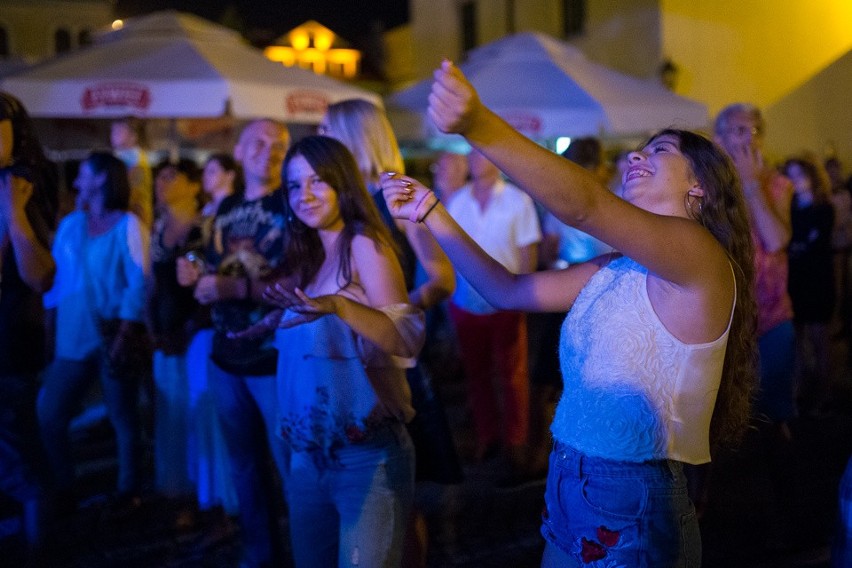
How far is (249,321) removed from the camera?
369 centimetres

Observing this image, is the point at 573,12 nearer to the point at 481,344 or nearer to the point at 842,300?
the point at 842,300

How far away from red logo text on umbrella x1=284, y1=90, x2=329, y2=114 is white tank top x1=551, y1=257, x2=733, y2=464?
6186mm

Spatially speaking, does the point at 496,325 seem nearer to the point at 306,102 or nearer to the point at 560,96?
the point at 306,102

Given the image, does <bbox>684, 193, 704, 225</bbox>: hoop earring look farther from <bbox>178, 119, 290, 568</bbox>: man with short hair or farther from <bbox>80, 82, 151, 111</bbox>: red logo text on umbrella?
<bbox>80, 82, 151, 111</bbox>: red logo text on umbrella

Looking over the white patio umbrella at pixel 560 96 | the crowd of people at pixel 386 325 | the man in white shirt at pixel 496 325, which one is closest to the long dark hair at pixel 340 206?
the crowd of people at pixel 386 325

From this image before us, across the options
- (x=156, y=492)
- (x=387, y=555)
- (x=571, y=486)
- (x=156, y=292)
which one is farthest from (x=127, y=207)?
(x=571, y=486)

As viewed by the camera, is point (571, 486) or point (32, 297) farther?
point (32, 297)

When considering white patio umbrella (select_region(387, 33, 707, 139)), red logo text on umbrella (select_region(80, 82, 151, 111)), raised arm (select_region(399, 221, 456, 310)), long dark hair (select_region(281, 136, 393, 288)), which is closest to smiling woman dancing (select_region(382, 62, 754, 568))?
long dark hair (select_region(281, 136, 393, 288))

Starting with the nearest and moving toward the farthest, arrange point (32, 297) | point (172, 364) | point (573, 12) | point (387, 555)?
1. point (387, 555)
2. point (32, 297)
3. point (172, 364)
4. point (573, 12)

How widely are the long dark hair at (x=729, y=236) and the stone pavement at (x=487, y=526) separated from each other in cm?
207

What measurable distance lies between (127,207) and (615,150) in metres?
12.7

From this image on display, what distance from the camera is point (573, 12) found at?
19.4 meters

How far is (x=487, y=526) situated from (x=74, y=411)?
91.2 inches

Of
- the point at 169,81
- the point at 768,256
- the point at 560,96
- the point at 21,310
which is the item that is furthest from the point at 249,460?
the point at 560,96
